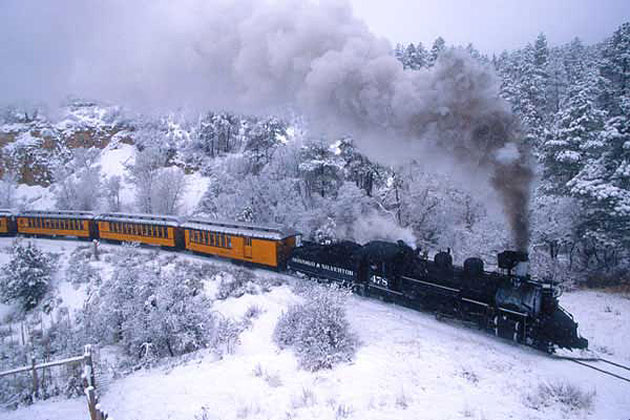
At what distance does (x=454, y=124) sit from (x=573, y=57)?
50.6 m

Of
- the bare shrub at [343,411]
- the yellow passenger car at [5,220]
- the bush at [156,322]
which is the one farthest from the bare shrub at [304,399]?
the yellow passenger car at [5,220]

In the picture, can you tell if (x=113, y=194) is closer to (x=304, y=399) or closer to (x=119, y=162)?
(x=119, y=162)

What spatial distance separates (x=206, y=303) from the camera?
13.2m

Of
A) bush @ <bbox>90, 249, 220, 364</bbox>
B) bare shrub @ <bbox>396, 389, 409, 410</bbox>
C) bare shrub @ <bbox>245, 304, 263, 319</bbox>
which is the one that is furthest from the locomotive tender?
bush @ <bbox>90, 249, 220, 364</bbox>

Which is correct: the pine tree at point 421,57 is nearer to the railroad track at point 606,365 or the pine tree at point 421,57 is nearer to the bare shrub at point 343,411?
the railroad track at point 606,365

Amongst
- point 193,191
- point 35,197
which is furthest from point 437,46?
point 35,197

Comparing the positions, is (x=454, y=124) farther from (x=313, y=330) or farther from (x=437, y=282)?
(x=313, y=330)

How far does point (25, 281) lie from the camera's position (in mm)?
17594

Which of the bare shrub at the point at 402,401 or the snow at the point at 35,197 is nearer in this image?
the bare shrub at the point at 402,401

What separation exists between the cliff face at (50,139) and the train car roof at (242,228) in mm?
27105

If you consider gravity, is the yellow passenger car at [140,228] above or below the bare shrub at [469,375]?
above

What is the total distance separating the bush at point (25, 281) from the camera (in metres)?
17.5

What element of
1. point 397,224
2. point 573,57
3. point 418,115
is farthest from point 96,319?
point 573,57

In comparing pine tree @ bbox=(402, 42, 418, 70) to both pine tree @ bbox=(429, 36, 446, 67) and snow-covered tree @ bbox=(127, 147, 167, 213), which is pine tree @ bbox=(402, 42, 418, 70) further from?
snow-covered tree @ bbox=(127, 147, 167, 213)
